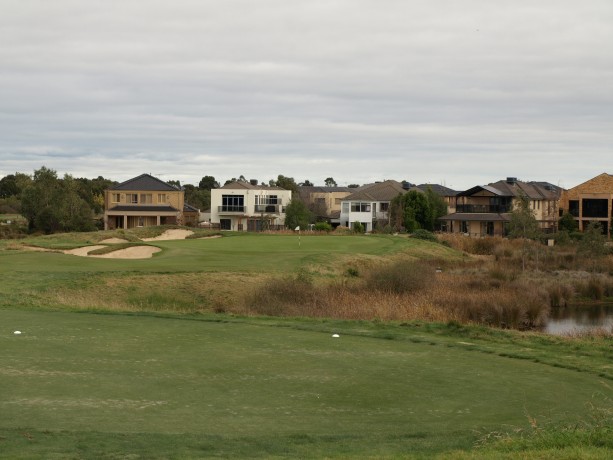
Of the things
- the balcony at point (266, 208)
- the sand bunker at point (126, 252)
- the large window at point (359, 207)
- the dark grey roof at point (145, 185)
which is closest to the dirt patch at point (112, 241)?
the sand bunker at point (126, 252)

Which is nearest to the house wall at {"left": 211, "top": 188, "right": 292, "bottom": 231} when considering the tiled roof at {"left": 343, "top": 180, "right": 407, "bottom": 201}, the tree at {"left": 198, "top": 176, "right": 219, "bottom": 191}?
the tiled roof at {"left": 343, "top": 180, "right": 407, "bottom": 201}

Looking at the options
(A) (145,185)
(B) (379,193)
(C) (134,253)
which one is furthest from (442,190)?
(C) (134,253)

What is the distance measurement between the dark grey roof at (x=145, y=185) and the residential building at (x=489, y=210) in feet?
93.4

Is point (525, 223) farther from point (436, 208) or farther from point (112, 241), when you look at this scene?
point (436, 208)

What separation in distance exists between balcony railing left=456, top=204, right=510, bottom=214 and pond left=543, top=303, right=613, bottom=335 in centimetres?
4699

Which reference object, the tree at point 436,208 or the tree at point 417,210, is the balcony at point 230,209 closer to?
the tree at point 436,208

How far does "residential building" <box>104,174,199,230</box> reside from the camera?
301 feet

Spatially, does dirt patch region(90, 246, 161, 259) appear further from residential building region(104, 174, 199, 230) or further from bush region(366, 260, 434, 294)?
residential building region(104, 174, 199, 230)

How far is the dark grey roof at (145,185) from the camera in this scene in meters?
94.1

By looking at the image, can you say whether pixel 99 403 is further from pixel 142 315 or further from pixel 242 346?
pixel 142 315

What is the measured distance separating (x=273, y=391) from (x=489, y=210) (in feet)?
260

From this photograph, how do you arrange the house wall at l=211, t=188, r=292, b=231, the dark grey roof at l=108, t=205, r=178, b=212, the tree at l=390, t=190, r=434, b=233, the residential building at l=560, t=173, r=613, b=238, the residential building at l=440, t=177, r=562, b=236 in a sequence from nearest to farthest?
the tree at l=390, t=190, r=434, b=233 → the residential building at l=440, t=177, r=562, b=236 → the residential building at l=560, t=173, r=613, b=238 → the dark grey roof at l=108, t=205, r=178, b=212 → the house wall at l=211, t=188, r=292, b=231

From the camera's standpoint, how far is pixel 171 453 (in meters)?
9.89

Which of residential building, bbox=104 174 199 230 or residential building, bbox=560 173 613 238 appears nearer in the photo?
residential building, bbox=560 173 613 238
